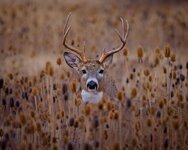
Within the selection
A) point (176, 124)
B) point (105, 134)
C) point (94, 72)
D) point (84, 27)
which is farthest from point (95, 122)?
point (84, 27)

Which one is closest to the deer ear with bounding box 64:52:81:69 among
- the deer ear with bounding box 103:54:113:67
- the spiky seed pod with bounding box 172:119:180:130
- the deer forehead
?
the deer forehead

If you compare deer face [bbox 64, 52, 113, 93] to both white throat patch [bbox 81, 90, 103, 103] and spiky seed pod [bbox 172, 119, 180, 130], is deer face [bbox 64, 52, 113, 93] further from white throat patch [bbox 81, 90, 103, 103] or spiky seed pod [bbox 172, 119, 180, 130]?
spiky seed pod [bbox 172, 119, 180, 130]

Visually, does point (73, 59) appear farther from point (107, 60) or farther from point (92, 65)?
point (107, 60)

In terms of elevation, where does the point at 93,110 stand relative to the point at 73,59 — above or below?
below

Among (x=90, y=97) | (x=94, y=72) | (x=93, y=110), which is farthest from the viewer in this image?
(x=94, y=72)

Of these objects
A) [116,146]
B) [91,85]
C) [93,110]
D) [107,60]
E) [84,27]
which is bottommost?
[116,146]

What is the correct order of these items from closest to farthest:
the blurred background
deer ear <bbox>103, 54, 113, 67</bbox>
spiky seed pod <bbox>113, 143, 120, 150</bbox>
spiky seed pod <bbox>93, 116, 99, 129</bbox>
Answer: spiky seed pod <bbox>113, 143, 120, 150</bbox> → spiky seed pod <bbox>93, 116, 99, 129</bbox> → deer ear <bbox>103, 54, 113, 67</bbox> → the blurred background

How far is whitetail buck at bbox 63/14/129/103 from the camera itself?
27.4 ft

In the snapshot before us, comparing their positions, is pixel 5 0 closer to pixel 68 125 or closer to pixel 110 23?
pixel 110 23

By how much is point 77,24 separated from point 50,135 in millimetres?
8076

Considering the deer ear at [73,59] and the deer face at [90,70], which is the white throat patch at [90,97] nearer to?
the deer face at [90,70]

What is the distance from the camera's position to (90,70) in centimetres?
857

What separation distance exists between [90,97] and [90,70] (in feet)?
1.61

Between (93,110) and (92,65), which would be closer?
(93,110)
